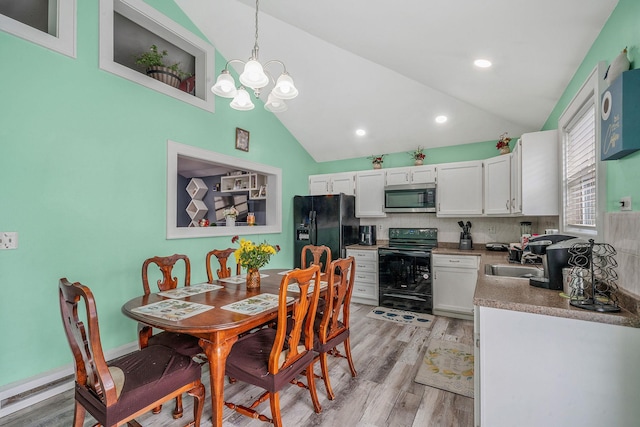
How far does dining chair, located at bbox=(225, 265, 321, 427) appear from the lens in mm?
1571

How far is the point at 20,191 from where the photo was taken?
6.72ft

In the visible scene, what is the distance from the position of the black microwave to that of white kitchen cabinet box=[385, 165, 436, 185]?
0.09 meters

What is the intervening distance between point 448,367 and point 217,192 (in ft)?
17.6

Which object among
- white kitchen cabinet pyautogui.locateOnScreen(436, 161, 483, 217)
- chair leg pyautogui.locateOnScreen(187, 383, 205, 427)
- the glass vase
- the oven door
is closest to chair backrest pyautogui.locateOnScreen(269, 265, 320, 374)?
→ chair leg pyautogui.locateOnScreen(187, 383, 205, 427)

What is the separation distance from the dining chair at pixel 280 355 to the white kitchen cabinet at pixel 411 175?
3.02 meters

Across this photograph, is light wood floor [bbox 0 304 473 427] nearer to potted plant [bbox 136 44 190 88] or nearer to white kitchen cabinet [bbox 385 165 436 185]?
white kitchen cabinet [bbox 385 165 436 185]

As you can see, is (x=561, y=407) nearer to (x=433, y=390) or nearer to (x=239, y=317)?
(x=433, y=390)

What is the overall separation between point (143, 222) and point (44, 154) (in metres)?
0.89

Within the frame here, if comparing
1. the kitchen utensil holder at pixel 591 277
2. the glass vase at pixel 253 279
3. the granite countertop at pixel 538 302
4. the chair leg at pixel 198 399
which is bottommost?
the chair leg at pixel 198 399

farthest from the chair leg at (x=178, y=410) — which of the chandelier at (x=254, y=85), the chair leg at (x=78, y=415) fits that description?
the chandelier at (x=254, y=85)

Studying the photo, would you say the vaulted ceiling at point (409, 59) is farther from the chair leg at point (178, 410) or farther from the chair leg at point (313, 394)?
the chair leg at point (178, 410)

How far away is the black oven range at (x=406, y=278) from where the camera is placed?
12.5ft

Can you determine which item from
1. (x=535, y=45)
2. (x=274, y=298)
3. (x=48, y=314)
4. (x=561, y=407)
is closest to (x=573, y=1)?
(x=535, y=45)

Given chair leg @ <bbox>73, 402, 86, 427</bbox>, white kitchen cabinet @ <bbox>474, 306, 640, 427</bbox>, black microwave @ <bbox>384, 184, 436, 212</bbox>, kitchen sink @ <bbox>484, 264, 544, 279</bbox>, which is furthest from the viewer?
black microwave @ <bbox>384, 184, 436, 212</bbox>
